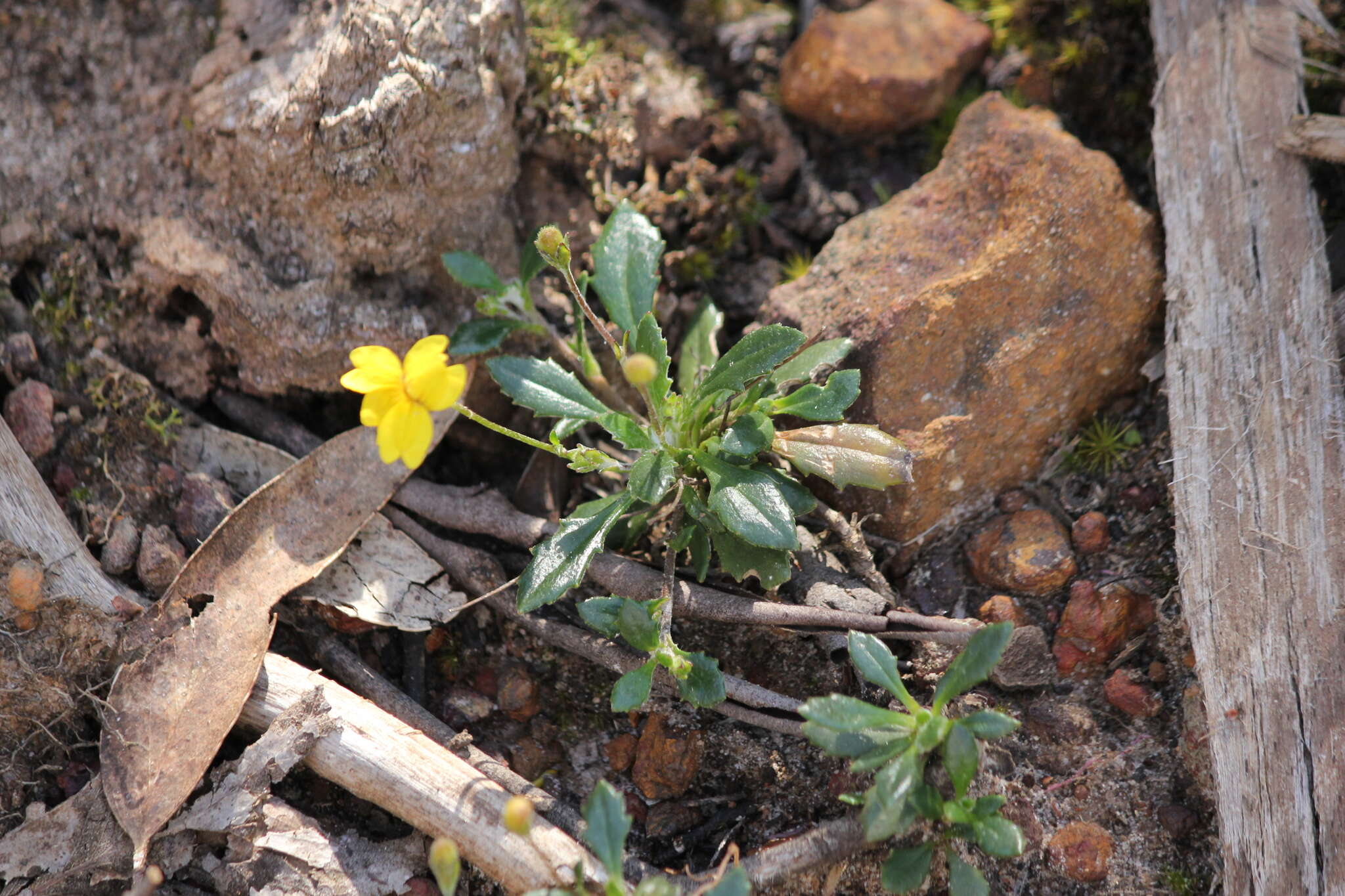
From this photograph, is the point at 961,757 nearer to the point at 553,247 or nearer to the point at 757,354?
the point at 757,354

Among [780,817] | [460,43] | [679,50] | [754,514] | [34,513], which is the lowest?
[780,817]

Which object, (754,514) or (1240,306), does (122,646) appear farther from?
(1240,306)

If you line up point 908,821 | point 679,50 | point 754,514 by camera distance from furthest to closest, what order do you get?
point 679,50 → point 754,514 → point 908,821

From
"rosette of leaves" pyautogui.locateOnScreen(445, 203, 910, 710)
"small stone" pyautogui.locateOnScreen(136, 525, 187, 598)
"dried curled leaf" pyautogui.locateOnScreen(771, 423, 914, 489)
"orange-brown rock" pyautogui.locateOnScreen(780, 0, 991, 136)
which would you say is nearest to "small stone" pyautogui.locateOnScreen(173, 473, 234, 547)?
"small stone" pyautogui.locateOnScreen(136, 525, 187, 598)

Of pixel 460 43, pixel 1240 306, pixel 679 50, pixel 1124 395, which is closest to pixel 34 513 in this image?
pixel 460 43

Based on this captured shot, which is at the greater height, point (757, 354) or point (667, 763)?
point (757, 354)

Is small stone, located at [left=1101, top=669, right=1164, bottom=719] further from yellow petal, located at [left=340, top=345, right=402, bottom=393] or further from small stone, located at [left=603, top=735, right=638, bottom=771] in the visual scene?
yellow petal, located at [left=340, top=345, right=402, bottom=393]

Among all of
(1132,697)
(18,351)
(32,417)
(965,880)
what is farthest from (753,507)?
(18,351)

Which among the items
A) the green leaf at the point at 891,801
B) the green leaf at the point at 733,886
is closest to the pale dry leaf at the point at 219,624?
the green leaf at the point at 733,886
